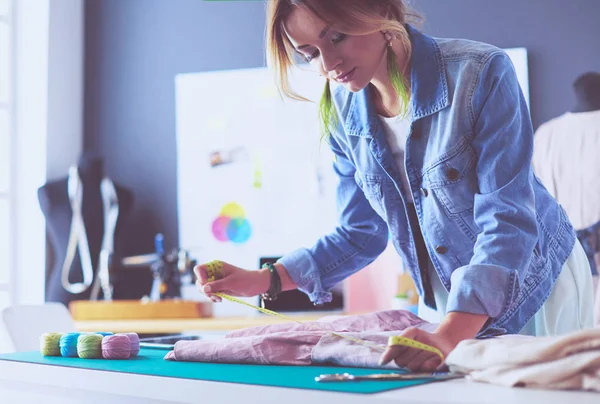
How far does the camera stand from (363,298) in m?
3.38

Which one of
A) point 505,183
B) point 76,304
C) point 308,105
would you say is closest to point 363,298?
point 308,105

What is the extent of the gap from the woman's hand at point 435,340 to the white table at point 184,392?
7cm

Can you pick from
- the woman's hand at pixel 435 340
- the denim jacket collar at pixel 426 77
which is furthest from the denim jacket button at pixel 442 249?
the woman's hand at pixel 435 340

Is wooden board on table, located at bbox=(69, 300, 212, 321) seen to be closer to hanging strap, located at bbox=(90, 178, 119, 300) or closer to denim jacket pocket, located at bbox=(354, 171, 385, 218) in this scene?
hanging strap, located at bbox=(90, 178, 119, 300)

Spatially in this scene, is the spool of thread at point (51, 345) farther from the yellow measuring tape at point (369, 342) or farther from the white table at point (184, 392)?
the yellow measuring tape at point (369, 342)

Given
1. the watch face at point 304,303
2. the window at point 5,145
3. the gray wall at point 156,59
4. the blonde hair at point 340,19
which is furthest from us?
the window at point 5,145

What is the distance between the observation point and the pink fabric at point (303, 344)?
1.14 meters

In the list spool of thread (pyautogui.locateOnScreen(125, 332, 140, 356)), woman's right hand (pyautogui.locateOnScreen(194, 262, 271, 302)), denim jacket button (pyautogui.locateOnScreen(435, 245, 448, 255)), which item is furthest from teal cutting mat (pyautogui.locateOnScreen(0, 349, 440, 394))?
denim jacket button (pyautogui.locateOnScreen(435, 245, 448, 255))

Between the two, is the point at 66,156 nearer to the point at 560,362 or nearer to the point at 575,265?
the point at 575,265

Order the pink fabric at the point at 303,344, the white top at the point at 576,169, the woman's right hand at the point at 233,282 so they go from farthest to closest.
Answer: the white top at the point at 576,169
the woman's right hand at the point at 233,282
the pink fabric at the point at 303,344

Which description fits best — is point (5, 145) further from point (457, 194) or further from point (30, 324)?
point (457, 194)

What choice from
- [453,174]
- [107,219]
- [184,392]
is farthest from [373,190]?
[107,219]

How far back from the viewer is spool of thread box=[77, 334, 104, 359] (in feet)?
4.46

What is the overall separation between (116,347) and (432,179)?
0.62 m
